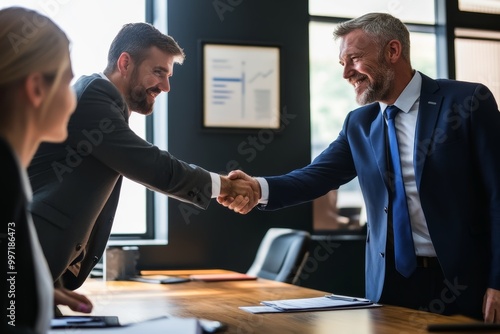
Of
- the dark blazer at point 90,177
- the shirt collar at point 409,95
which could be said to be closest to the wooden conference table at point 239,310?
the dark blazer at point 90,177

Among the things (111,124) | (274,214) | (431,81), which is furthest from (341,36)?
(274,214)

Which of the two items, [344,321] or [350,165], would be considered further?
[350,165]

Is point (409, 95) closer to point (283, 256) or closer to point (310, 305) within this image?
point (310, 305)

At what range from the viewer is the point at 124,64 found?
287 cm

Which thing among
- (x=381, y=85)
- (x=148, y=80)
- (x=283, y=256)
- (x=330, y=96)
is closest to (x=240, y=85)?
(x=330, y=96)

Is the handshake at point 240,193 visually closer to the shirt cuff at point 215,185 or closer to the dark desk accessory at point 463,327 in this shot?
the shirt cuff at point 215,185

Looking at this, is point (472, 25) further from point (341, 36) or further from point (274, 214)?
point (341, 36)

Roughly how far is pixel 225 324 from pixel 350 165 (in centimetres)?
146

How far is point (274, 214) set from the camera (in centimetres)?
481

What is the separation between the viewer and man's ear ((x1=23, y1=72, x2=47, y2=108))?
3.70 feet

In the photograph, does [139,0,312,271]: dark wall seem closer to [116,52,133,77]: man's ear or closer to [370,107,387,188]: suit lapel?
[116,52,133,77]: man's ear

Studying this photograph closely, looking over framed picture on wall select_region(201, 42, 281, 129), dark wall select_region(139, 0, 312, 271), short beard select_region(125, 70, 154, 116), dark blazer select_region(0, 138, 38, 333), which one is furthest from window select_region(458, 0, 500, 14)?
dark blazer select_region(0, 138, 38, 333)

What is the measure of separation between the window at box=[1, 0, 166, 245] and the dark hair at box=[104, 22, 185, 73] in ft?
5.68

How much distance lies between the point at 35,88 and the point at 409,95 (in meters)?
1.89
